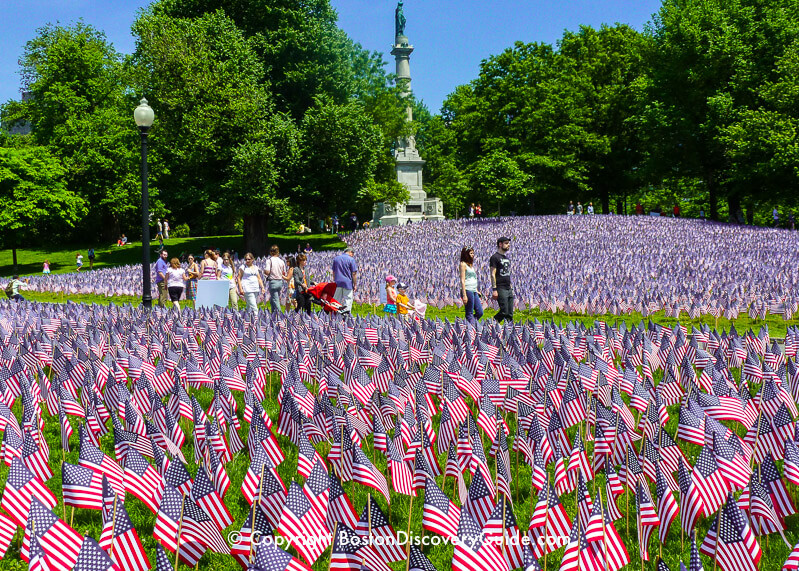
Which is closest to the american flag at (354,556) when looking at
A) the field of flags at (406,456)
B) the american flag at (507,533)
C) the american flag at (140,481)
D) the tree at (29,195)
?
the field of flags at (406,456)

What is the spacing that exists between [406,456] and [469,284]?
7276 millimetres

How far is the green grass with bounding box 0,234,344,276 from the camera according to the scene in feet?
122

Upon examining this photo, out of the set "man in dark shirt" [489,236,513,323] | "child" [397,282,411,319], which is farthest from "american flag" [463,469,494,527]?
"child" [397,282,411,319]

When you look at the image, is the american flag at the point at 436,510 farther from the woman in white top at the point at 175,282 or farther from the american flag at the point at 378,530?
the woman in white top at the point at 175,282

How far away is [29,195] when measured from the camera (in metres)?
35.8

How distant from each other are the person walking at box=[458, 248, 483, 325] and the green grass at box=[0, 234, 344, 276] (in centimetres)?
2357

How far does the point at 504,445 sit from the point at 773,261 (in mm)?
18400

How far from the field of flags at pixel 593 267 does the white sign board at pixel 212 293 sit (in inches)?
151

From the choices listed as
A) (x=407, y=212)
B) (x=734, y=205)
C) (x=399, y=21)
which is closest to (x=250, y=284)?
(x=407, y=212)

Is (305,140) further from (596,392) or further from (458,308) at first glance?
(596,392)

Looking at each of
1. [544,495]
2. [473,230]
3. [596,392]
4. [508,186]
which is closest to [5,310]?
[596,392]

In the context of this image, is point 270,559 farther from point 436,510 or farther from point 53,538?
point 53,538

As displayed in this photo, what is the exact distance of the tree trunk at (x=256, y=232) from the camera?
33.3 m

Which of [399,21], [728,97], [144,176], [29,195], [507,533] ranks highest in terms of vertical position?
[399,21]
